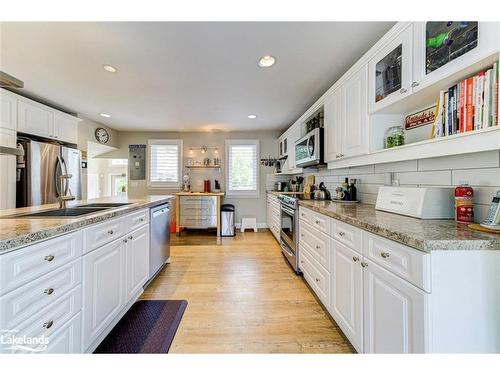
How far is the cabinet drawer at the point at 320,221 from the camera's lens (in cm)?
169

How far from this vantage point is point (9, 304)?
0.82 metres

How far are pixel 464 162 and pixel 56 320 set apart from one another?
7.88ft

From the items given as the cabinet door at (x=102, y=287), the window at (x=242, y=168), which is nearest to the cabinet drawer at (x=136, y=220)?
the cabinet door at (x=102, y=287)

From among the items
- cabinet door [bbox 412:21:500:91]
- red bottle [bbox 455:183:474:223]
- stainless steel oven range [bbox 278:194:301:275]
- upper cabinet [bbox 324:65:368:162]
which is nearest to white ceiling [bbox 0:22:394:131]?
upper cabinet [bbox 324:65:368:162]

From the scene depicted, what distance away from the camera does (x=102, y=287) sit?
137 cm

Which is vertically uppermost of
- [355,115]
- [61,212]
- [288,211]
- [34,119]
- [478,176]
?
[34,119]

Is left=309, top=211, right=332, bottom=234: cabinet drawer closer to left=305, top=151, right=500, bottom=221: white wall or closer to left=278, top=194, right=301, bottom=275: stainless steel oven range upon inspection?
left=278, top=194, right=301, bottom=275: stainless steel oven range

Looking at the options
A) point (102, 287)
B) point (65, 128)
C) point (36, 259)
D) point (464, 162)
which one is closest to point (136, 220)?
point (102, 287)

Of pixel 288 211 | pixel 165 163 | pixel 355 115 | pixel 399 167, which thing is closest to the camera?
pixel 399 167

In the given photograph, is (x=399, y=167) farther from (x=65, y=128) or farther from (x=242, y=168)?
(x=65, y=128)

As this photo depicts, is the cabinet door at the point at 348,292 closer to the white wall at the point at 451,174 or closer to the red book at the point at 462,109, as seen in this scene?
the white wall at the point at 451,174

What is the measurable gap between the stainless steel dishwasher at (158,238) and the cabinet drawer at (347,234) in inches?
74.0
